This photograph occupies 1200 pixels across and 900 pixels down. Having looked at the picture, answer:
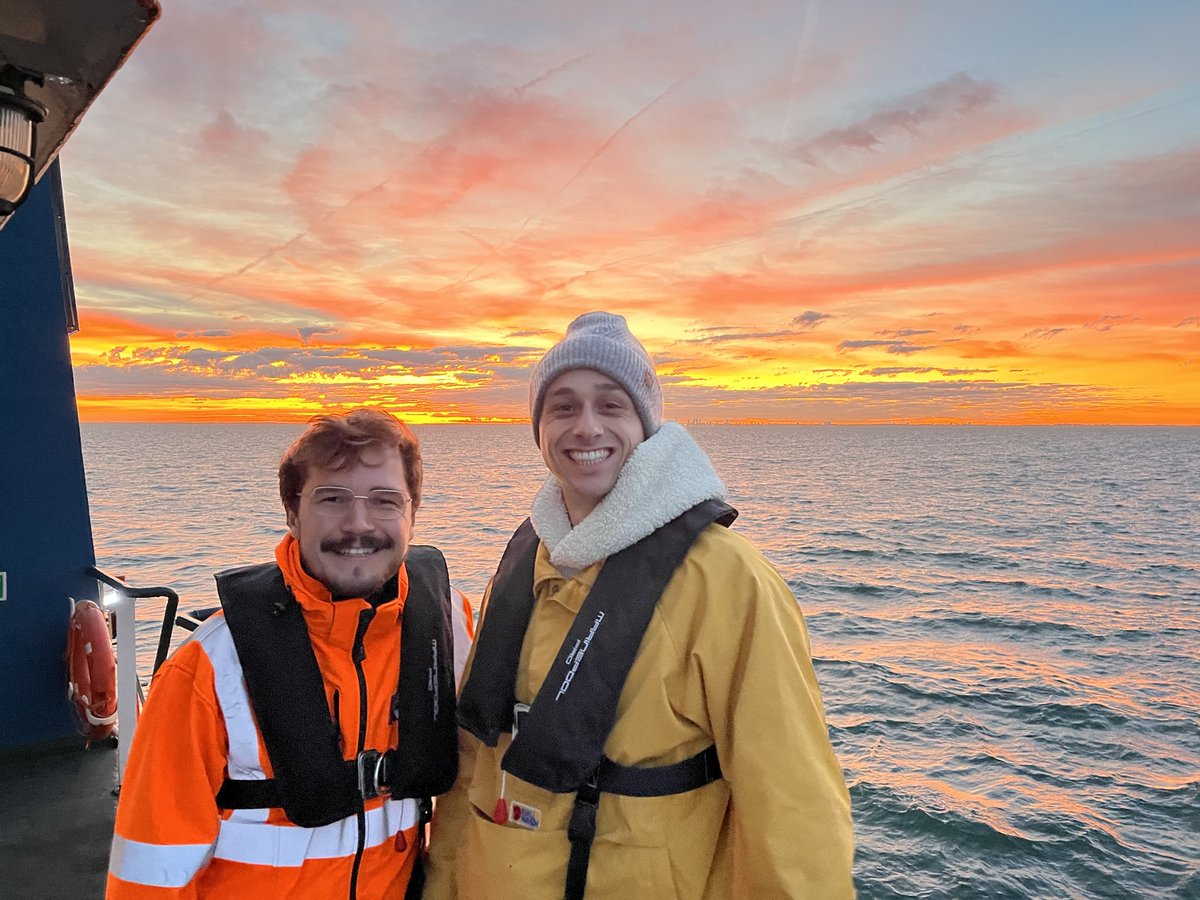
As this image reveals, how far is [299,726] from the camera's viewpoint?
6.75 ft

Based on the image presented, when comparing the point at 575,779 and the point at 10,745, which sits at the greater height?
the point at 575,779

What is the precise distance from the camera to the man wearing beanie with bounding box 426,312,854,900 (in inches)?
70.4

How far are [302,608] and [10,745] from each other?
13.1 feet

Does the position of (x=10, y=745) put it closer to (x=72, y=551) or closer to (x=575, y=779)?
(x=72, y=551)

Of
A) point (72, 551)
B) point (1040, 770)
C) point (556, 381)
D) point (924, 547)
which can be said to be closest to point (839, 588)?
point (924, 547)

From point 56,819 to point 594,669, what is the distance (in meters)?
3.58

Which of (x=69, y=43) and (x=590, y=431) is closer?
(x=69, y=43)

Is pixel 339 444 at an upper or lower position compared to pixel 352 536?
upper

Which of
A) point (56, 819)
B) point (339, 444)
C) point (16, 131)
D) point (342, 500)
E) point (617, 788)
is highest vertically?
point (16, 131)

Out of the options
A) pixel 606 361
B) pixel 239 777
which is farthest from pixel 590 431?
pixel 239 777

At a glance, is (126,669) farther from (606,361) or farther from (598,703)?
(606,361)

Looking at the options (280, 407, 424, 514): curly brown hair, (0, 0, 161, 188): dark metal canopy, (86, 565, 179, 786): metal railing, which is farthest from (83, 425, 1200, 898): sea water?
(86, 565, 179, 786): metal railing

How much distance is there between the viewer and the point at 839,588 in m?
19.0

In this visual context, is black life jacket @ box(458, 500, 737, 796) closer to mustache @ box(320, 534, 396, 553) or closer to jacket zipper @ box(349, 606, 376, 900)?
jacket zipper @ box(349, 606, 376, 900)
